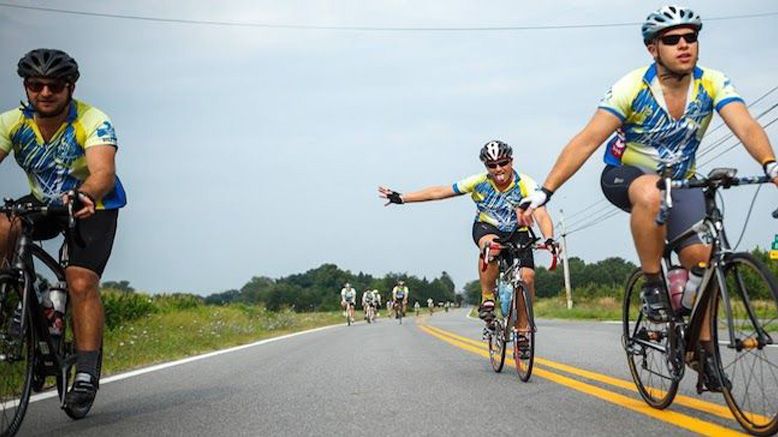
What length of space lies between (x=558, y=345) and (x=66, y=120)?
26.6 ft

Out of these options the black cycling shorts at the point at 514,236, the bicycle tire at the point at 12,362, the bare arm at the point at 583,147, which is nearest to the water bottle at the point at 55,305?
the bicycle tire at the point at 12,362

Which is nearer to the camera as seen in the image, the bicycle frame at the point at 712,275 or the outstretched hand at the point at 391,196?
the bicycle frame at the point at 712,275

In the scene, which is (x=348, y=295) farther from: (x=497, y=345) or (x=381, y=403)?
(x=381, y=403)

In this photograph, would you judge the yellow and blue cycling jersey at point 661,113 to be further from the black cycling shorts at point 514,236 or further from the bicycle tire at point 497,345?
the bicycle tire at point 497,345

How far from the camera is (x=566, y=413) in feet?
15.0

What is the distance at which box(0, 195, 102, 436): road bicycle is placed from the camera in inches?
165

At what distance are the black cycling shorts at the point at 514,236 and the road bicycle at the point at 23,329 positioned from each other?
4.08m

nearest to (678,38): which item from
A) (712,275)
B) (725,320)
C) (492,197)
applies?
(712,275)

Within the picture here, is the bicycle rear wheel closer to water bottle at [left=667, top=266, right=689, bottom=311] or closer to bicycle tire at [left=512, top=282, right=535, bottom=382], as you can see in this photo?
water bottle at [left=667, top=266, right=689, bottom=311]

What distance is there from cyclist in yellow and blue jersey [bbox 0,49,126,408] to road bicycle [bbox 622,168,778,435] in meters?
3.22

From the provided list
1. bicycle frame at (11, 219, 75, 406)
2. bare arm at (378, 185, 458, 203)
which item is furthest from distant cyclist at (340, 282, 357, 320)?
bicycle frame at (11, 219, 75, 406)

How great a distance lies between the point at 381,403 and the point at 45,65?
2.94 m

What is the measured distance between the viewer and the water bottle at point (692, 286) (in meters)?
4.03

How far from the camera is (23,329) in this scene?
13.9 feet
